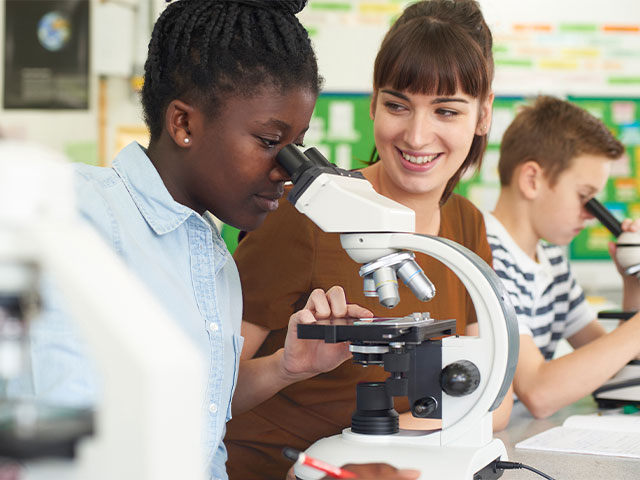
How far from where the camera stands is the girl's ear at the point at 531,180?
2145 mm

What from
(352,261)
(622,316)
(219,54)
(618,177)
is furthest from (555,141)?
(618,177)

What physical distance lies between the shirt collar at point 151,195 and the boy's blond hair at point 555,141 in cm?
132

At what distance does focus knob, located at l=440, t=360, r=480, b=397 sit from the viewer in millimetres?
1027

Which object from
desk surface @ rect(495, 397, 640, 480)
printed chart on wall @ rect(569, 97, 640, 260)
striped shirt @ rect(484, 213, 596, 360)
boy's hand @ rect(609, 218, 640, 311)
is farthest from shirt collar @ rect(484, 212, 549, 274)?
printed chart on wall @ rect(569, 97, 640, 260)

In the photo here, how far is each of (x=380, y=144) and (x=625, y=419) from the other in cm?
83

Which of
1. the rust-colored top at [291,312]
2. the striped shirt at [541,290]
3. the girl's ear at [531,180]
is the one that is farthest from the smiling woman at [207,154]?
the girl's ear at [531,180]

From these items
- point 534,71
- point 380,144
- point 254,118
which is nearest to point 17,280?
point 254,118

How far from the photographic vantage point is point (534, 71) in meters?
3.87

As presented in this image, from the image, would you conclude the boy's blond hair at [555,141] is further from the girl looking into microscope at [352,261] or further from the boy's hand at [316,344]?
the boy's hand at [316,344]

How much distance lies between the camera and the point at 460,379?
40.4 inches

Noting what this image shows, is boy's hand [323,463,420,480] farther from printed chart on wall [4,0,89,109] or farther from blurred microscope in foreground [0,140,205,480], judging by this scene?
printed chart on wall [4,0,89,109]

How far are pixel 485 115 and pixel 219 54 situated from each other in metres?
0.72

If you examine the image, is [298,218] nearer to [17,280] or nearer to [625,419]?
[625,419]

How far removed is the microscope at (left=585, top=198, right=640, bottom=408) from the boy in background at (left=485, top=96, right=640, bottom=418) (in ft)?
0.13
